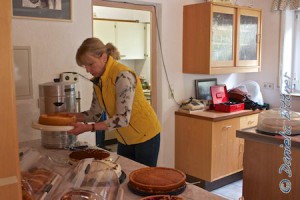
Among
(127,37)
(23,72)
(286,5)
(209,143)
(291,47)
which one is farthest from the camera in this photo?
(291,47)

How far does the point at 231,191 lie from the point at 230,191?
0.04 feet

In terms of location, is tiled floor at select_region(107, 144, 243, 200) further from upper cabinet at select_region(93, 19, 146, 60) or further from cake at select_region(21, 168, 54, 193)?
cake at select_region(21, 168, 54, 193)

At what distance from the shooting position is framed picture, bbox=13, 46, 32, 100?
2.46 m

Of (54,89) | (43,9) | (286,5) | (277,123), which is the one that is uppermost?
(286,5)

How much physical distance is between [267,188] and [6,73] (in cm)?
220

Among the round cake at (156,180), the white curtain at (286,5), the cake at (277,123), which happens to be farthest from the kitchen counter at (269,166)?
the white curtain at (286,5)

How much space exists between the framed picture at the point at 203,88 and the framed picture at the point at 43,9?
1774 millimetres

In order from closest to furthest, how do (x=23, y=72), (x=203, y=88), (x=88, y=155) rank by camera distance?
(x=88, y=155) → (x=23, y=72) → (x=203, y=88)

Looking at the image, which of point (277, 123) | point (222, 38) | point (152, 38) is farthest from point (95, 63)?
point (222, 38)

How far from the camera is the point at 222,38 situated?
12.0ft

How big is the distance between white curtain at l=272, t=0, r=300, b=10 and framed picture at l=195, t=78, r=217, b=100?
1279mm

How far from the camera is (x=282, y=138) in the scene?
223 centimetres

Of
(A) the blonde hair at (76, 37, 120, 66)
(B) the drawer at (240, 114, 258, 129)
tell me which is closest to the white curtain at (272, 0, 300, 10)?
(B) the drawer at (240, 114, 258, 129)

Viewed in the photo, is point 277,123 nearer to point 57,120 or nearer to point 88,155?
point 88,155
